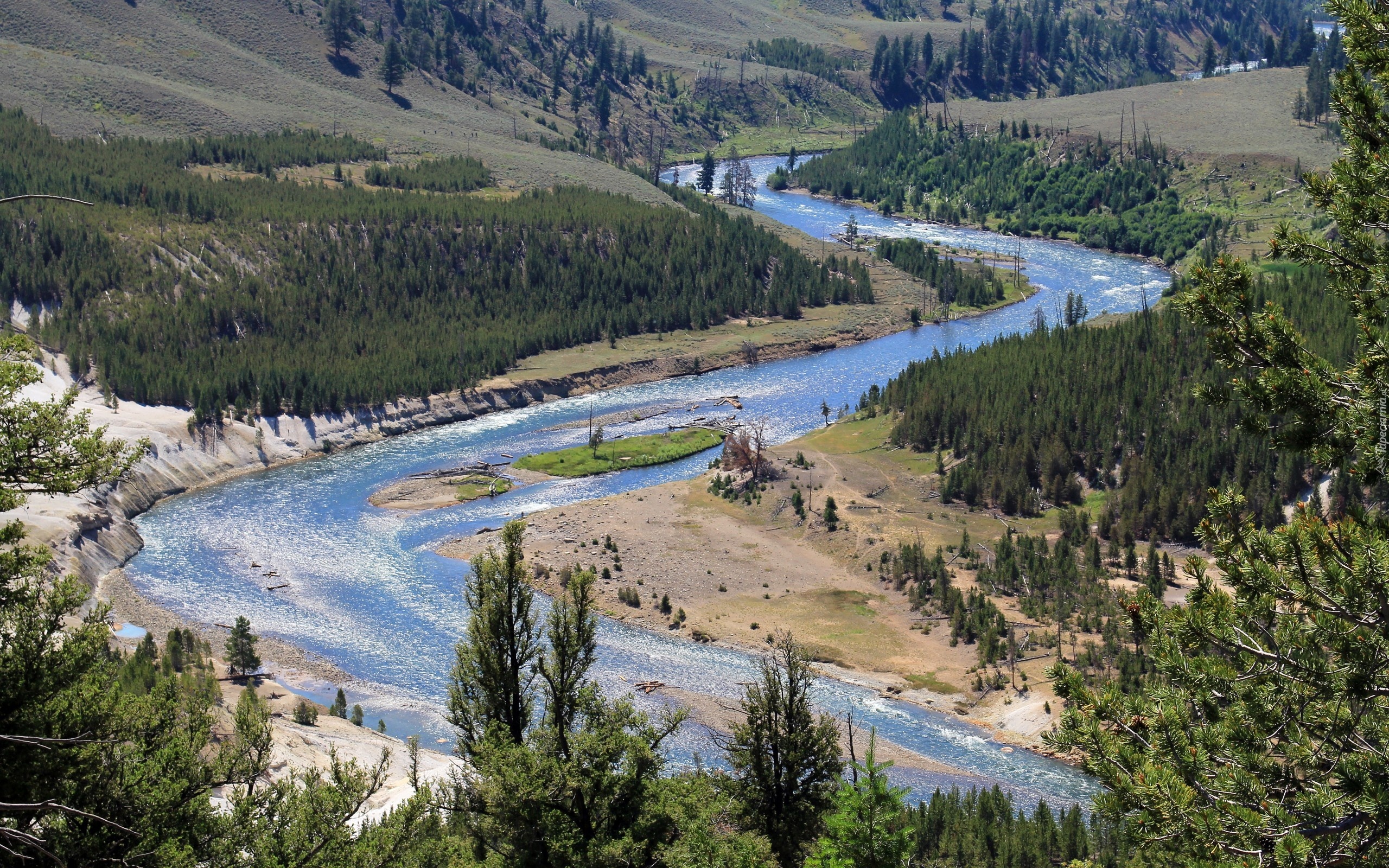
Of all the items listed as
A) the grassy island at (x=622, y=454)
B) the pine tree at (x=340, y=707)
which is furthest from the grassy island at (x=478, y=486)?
the pine tree at (x=340, y=707)

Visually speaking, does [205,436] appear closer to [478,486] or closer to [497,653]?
[478,486]

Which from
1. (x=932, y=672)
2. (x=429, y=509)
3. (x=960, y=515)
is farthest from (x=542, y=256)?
(x=932, y=672)

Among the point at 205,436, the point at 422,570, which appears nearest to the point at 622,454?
the point at 422,570

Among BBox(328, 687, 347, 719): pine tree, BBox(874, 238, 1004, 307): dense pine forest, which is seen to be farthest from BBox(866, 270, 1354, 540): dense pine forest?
BBox(874, 238, 1004, 307): dense pine forest

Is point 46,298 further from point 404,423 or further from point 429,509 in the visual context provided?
point 429,509

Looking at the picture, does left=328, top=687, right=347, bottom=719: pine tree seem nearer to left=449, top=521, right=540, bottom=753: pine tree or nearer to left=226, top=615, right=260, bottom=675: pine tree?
left=226, top=615, right=260, bottom=675: pine tree

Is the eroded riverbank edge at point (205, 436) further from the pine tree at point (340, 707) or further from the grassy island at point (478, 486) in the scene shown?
the pine tree at point (340, 707)
